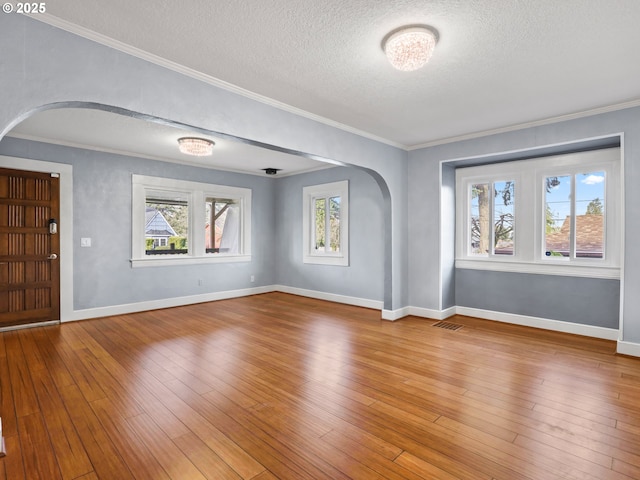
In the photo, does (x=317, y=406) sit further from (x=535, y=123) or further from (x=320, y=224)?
(x=320, y=224)

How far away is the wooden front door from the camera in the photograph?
4582mm

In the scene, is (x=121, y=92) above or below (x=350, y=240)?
above

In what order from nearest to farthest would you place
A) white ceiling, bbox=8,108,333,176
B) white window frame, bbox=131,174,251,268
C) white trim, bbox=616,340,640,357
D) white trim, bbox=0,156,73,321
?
1. white trim, bbox=616,340,640,357
2. white ceiling, bbox=8,108,333,176
3. white trim, bbox=0,156,73,321
4. white window frame, bbox=131,174,251,268

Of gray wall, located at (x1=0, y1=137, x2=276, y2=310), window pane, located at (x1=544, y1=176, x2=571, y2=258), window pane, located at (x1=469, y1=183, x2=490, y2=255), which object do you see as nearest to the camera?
window pane, located at (x1=544, y1=176, x2=571, y2=258)

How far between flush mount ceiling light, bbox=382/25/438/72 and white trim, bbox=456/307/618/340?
403 cm

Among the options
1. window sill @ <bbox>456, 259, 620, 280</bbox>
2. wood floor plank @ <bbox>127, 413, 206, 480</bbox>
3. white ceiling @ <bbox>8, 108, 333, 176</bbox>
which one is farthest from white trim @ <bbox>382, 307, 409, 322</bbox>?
wood floor plank @ <bbox>127, 413, 206, 480</bbox>

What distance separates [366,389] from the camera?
9.34 ft

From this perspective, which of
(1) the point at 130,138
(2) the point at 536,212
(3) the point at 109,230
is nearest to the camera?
(2) the point at 536,212

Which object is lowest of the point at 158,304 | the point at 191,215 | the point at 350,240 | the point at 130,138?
the point at 158,304

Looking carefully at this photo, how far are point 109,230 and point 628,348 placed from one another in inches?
280

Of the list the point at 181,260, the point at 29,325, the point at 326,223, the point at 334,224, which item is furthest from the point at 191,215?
the point at 29,325

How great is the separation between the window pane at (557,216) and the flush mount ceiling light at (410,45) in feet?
10.7

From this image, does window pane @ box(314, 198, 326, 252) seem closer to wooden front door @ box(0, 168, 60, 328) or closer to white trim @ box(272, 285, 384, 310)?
white trim @ box(272, 285, 384, 310)

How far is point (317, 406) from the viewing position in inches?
101
